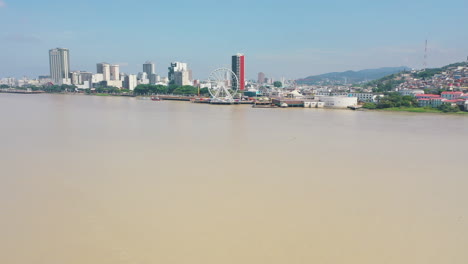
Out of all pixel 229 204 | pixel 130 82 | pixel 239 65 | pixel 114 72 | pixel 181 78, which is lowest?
pixel 229 204

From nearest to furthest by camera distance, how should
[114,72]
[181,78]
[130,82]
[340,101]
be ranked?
[340,101] → [181,78] → [130,82] → [114,72]

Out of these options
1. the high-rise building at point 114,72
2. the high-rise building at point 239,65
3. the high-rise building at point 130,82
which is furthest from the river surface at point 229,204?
the high-rise building at point 114,72

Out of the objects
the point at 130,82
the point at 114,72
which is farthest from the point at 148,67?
the point at 130,82

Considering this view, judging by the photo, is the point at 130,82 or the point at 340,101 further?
the point at 130,82

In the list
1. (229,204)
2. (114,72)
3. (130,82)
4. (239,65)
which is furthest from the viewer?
(114,72)

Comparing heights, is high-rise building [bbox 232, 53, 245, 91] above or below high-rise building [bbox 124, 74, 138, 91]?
above

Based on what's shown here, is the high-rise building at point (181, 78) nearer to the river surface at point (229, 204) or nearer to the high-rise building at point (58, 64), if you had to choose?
the high-rise building at point (58, 64)

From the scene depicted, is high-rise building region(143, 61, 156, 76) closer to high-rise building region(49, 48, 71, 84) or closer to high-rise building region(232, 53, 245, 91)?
high-rise building region(49, 48, 71, 84)

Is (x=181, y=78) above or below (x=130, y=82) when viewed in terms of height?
above

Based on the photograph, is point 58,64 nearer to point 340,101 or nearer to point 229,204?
point 340,101

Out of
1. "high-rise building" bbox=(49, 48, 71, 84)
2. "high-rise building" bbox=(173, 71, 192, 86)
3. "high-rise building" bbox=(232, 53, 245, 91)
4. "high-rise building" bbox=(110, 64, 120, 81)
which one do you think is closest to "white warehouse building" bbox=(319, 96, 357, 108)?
"high-rise building" bbox=(232, 53, 245, 91)
